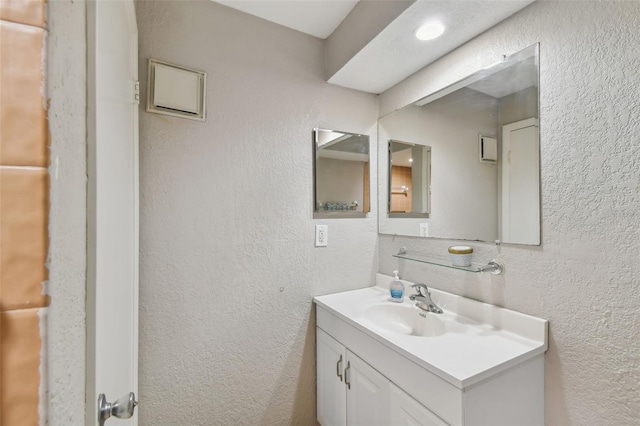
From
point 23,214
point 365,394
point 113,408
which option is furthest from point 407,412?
point 23,214

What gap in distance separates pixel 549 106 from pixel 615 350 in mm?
831

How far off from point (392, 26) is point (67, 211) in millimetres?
1323

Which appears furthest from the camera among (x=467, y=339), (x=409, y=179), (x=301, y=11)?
(x=409, y=179)

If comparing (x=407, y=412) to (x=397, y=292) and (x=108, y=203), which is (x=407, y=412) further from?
(x=108, y=203)

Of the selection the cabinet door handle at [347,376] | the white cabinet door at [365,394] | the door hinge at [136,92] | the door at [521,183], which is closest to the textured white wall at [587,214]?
the door at [521,183]

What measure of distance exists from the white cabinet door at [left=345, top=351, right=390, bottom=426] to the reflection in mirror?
0.79 m

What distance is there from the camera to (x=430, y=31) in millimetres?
1226

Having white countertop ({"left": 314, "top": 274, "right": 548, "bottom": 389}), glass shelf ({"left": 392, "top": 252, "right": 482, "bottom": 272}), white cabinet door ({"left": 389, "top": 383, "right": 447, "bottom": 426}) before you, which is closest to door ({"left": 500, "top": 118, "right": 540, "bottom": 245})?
glass shelf ({"left": 392, "top": 252, "right": 482, "bottom": 272})

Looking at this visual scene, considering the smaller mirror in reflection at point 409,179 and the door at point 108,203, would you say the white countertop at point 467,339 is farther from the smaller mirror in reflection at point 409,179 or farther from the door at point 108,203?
the door at point 108,203

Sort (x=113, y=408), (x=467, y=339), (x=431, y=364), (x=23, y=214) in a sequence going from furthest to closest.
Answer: (x=467, y=339)
(x=431, y=364)
(x=113, y=408)
(x=23, y=214)

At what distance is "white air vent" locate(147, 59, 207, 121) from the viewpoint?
1.20 m

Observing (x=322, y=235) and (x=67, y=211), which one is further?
(x=322, y=235)

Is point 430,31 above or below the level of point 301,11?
below

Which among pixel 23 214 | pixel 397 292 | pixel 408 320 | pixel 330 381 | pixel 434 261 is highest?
pixel 23 214
